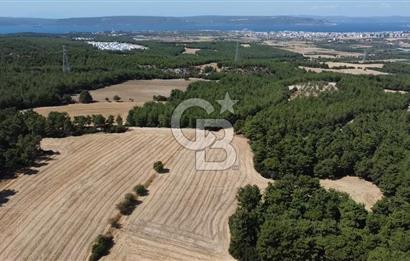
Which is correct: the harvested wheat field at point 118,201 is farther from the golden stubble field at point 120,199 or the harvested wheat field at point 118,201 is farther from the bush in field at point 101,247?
the bush in field at point 101,247

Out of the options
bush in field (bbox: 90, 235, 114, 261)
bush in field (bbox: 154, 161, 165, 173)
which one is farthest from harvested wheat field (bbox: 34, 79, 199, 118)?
bush in field (bbox: 90, 235, 114, 261)

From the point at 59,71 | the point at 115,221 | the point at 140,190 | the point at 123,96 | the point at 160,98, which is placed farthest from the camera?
the point at 59,71

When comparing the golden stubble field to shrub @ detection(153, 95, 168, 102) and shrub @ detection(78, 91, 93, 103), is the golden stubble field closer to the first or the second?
shrub @ detection(78, 91, 93, 103)

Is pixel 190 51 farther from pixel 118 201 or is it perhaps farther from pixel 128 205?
pixel 128 205

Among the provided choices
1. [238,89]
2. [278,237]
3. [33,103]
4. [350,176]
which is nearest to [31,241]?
[278,237]

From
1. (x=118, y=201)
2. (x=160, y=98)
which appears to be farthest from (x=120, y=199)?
(x=160, y=98)

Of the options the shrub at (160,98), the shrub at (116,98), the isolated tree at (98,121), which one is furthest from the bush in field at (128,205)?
the shrub at (116,98)
